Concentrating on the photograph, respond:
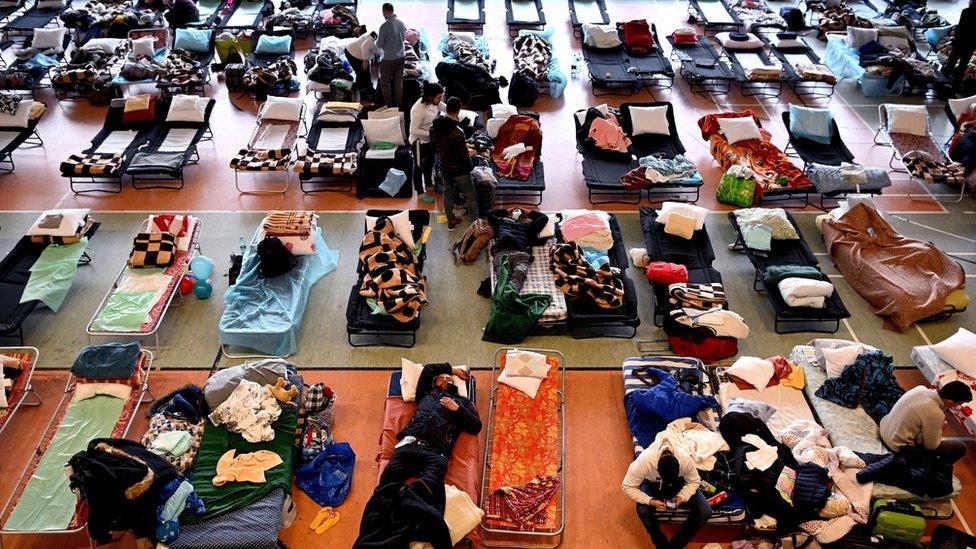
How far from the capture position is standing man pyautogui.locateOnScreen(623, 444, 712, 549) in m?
6.80

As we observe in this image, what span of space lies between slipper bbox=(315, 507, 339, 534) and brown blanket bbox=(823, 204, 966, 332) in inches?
256

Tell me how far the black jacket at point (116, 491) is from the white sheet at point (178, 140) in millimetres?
6168

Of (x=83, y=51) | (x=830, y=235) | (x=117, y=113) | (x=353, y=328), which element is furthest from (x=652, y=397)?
(x=83, y=51)

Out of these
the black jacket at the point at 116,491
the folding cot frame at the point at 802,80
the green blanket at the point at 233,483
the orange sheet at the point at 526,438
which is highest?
the black jacket at the point at 116,491

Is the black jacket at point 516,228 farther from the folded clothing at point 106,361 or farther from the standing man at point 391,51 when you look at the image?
the folded clothing at point 106,361

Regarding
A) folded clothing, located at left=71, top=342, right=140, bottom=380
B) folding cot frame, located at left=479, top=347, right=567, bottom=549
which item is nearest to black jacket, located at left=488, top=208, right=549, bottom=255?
folding cot frame, located at left=479, top=347, right=567, bottom=549

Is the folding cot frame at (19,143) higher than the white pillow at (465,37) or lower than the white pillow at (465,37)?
lower

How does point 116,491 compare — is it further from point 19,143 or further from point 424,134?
point 19,143

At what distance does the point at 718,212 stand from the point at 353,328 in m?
5.42

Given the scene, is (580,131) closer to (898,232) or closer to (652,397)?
(898,232)

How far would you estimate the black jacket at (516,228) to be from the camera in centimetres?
974

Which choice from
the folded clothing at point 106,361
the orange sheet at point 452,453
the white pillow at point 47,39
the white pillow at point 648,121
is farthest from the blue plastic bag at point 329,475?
the white pillow at point 47,39

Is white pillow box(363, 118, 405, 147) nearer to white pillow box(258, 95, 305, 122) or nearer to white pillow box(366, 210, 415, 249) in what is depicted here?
white pillow box(258, 95, 305, 122)

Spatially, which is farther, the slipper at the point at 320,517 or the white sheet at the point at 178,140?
the white sheet at the point at 178,140
